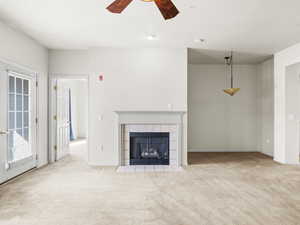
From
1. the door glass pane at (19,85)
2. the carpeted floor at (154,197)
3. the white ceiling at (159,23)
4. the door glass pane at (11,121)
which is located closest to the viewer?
the carpeted floor at (154,197)

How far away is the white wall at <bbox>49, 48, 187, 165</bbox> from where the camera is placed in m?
4.93

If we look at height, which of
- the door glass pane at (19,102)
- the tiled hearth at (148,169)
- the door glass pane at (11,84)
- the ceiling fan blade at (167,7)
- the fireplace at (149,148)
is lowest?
the tiled hearth at (148,169)

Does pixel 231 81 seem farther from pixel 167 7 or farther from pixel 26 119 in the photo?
pixel 26 119

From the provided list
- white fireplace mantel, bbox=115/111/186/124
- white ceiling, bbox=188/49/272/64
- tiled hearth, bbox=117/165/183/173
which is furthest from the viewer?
white ceiling, bbox=188/49/272/64

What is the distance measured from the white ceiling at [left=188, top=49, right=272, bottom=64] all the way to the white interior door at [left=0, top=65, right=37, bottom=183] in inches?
144

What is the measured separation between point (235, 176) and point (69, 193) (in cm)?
290

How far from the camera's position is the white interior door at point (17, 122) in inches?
144

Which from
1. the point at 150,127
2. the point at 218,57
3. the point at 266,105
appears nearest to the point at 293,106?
the point at 266,105

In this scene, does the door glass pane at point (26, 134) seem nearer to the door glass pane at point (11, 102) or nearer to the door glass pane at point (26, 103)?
the door glass pane at point (26, 103)

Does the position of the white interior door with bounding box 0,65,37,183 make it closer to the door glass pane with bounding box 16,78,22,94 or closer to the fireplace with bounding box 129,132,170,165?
the door glass pane with bounding box 16,78,22,94

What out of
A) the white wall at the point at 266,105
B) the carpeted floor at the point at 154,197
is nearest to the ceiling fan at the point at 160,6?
the carpeted floor at the point at 154,197

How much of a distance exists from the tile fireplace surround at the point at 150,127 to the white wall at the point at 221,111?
72.5 inches

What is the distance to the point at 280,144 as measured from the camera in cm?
523

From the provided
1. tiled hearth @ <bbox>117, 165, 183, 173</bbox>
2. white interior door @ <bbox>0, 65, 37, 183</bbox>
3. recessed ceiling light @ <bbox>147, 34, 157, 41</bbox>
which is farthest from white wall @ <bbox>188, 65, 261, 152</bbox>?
white interior door @ <bbox>0, 65, 37, 183</bbox>
